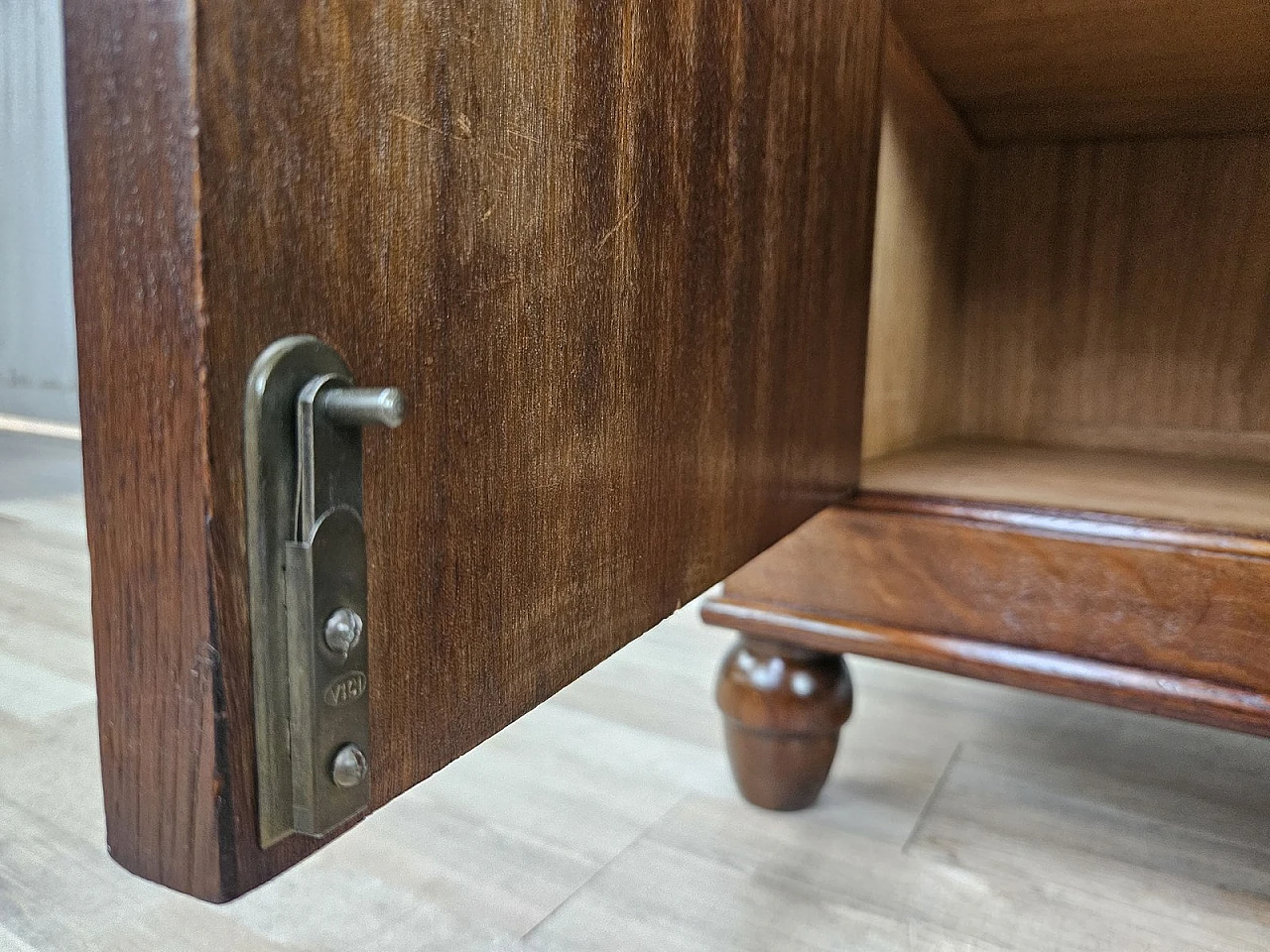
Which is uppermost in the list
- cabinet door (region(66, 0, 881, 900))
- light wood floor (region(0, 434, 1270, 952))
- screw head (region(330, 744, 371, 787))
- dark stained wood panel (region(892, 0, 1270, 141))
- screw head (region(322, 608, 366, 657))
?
dark stained wood panel (region(892, 0, 1270, 141))

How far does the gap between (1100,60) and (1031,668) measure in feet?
0.98

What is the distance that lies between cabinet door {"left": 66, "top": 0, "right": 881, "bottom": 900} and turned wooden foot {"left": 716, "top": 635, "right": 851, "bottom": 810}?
28cm

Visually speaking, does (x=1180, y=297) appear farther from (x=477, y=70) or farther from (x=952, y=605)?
(x=477, y=70)

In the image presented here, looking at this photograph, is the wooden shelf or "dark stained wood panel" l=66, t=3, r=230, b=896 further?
the wooden shelf

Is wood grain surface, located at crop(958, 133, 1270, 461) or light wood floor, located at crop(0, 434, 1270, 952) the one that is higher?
wood grain surface, located at crop(958, 133, 1270, 461)

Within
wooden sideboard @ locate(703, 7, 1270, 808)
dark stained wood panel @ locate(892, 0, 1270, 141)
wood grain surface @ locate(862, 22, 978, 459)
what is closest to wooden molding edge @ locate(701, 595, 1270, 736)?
wooden sideboard @ locate(703, 7, 1270, 808)

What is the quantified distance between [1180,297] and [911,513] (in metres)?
0.36

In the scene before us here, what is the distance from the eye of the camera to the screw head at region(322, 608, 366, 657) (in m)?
0.13

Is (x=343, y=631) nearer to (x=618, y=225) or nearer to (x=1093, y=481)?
(x=618, y=225)

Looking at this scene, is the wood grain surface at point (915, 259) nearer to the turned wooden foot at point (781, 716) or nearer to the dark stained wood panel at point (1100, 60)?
the dark stained wood panel at point (1100, 60)

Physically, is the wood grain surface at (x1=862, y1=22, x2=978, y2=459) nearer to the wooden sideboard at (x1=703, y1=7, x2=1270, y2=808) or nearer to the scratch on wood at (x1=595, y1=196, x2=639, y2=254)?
the wooden sideboard at (x1=703, y1=7, x2=1270, y2=808)

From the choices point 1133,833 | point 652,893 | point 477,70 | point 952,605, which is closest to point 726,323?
point 477,70

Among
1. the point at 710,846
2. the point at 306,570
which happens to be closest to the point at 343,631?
the point at 306,570

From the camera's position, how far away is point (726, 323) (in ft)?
0.80
